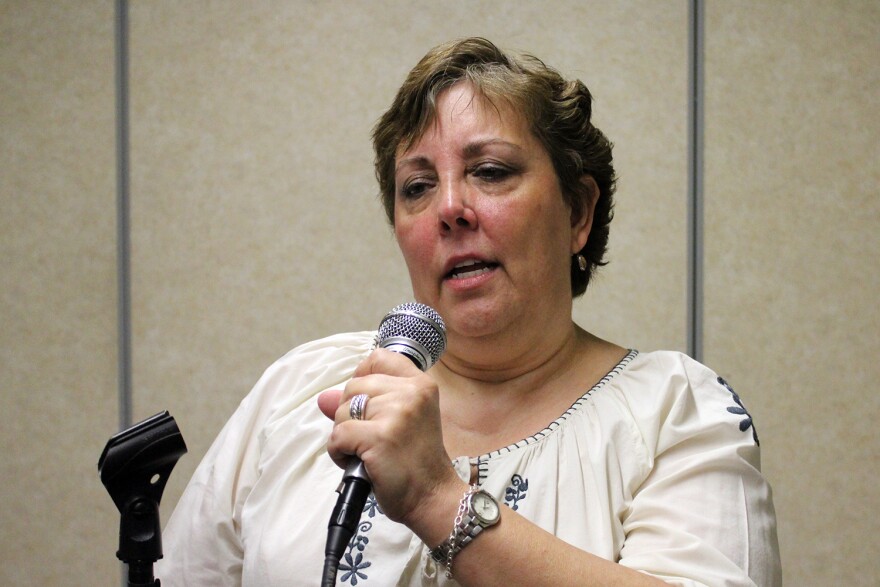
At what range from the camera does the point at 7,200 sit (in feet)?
7.55

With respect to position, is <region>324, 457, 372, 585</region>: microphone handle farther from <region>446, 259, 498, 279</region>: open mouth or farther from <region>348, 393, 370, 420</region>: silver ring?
<region>446, 259, 498, 279</region>: open mouth

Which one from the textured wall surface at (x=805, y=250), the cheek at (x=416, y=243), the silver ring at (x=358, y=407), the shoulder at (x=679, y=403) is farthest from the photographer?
the textured wall surface at (x=805, y=250)

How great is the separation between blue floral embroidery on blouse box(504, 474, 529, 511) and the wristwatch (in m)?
0.26

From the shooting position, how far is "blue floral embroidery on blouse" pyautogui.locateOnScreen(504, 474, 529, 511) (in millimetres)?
1194

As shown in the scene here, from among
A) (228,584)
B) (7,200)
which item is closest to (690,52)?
(228,584)

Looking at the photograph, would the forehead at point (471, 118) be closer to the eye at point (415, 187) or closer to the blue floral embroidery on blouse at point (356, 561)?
the eye at point (415, 187)

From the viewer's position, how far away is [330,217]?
223cm

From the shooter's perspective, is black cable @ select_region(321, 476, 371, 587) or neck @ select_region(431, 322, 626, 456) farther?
neck @ select_region(431, 322, 626, 456)

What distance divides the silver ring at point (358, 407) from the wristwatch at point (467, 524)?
17cm

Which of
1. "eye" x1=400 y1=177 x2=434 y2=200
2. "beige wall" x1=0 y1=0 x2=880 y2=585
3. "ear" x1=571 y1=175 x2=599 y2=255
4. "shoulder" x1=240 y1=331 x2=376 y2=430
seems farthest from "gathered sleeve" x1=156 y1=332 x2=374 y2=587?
"beige wall" x1=0 y1=0 x2=880 y2=585

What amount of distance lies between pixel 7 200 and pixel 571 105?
1.70 metres

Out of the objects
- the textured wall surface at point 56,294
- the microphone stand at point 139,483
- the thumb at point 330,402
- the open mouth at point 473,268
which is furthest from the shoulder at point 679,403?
the textured wall surface at point 56,294

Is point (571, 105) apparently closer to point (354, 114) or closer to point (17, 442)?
point (354, 114)

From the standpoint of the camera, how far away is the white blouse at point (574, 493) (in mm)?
1090
